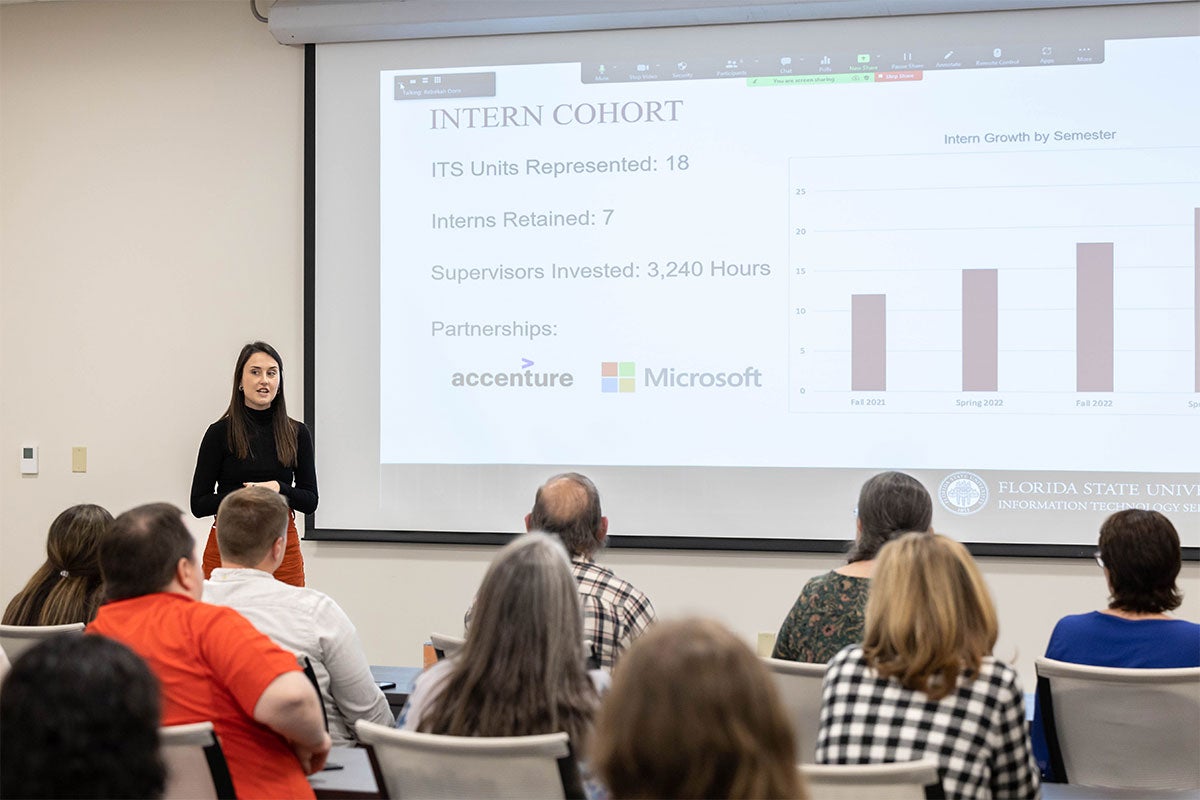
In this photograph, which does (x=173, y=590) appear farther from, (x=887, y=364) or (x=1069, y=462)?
(x=1069, y=462)

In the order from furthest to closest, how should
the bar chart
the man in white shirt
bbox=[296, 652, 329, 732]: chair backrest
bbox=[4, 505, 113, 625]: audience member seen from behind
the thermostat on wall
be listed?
the thermostat on wall < the bar chart < bbox=[4, 505, 113, 625]: audience member seen from behind < the man in white shirt < bbox=[296, 652, 329, 732]: chair backrest

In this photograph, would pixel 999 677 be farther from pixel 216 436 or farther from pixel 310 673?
pixel 216 436

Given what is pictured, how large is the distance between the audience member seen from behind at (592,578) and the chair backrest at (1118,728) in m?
0.89

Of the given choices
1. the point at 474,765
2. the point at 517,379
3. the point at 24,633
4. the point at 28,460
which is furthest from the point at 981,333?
the point at 28,460

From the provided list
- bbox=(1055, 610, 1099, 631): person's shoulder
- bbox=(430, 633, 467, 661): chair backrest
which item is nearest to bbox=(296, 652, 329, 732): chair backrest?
bbox=(430, 633, 467, 661): chair backrest

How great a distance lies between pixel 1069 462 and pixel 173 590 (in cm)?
332

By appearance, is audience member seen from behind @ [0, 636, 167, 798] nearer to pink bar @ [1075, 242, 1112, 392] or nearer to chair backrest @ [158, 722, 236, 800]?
chair backrest @ [158, 722, 236, 800]

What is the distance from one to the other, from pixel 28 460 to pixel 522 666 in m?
4.03

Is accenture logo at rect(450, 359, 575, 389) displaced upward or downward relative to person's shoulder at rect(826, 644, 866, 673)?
upward

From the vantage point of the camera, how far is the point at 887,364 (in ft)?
13.8

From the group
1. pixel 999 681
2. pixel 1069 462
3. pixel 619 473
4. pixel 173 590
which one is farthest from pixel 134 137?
pixel 999 681

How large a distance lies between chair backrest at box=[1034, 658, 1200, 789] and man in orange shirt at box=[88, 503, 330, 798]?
1.46 metres

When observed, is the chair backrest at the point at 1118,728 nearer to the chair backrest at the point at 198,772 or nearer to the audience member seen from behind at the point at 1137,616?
the audience member seen from behind at the point at 1137,616

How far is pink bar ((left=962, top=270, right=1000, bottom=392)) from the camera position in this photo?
4.14 meters
